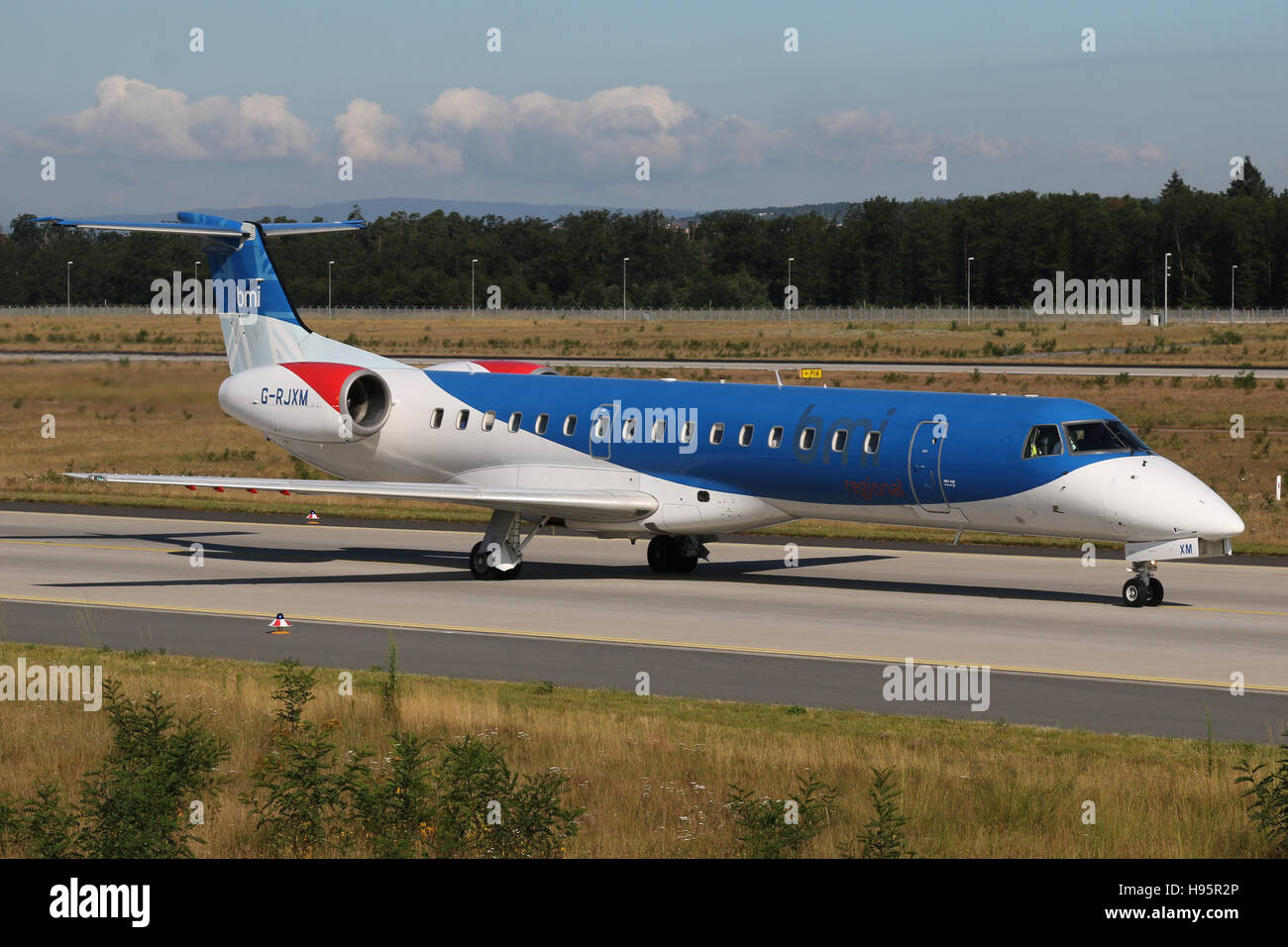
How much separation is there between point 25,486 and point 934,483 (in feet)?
101

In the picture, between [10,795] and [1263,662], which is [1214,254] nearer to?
[1263,662]

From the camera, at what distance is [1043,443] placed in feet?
86.5

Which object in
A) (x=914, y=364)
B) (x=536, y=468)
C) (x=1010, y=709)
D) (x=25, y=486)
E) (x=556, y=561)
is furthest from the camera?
(x=914, y=364)

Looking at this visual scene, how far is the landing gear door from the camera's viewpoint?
27.1 meters

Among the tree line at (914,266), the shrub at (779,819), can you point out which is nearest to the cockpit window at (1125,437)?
the shrub at (779,819)

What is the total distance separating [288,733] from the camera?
16938mm

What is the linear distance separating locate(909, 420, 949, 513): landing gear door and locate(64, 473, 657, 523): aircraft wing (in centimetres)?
502

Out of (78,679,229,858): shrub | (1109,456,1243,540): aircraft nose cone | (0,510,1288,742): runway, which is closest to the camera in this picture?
(78,679,229,858): shrub

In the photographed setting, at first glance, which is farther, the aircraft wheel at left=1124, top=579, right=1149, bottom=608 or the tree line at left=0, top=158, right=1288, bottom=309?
the tree line at left=0, top=158, right=1288, bottom=309

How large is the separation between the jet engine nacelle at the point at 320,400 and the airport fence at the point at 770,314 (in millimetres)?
125054

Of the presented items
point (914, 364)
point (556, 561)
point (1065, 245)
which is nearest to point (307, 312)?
point (1065, 245)
